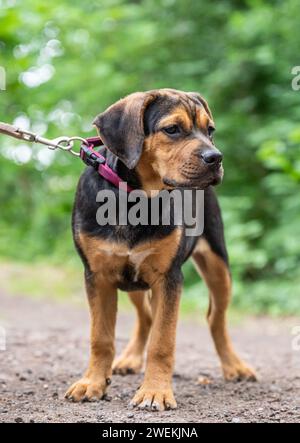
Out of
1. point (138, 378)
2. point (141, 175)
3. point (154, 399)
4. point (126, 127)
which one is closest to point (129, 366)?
point (138, 378)

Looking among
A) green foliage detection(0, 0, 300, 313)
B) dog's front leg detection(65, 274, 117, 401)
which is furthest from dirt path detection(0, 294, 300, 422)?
green foliage detection(0, 0, 300, 313)

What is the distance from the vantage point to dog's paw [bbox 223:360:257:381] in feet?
19.1

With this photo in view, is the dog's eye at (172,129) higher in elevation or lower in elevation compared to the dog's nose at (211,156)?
higher

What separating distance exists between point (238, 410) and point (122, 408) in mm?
723

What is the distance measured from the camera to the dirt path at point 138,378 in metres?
4.14

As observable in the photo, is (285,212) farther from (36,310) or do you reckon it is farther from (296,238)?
(36,310)

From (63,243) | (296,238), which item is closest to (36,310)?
(296,238)

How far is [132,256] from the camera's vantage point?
182 inches

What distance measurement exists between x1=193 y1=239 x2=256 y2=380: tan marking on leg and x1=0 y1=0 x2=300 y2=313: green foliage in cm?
453

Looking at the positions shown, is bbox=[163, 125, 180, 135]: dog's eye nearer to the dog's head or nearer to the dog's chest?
the dog's head

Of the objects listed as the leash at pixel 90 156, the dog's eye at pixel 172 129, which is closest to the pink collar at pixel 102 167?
the leash at pixel 90 156

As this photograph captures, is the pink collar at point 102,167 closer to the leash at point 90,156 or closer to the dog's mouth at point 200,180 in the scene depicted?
the leash at point 90,156

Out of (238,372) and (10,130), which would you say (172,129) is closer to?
(10,130)

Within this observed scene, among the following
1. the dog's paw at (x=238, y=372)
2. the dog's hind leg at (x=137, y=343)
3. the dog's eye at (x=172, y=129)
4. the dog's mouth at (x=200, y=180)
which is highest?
the dog's eye at (x=172, y=129)
